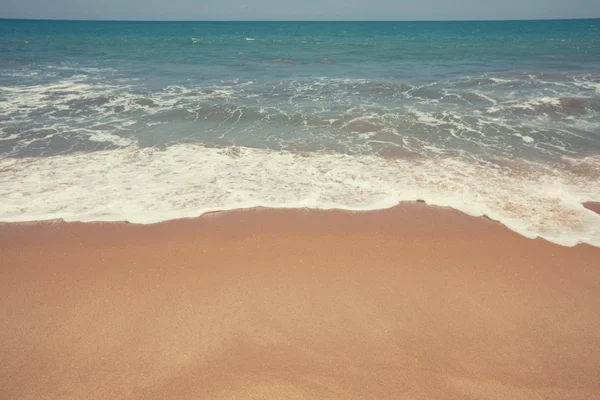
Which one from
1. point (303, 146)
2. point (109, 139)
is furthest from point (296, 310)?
point (109, 139)

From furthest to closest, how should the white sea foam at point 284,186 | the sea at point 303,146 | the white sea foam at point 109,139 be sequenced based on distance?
the white sea foam at point 109,139 < the sea at point 303,146 < the white sea foam at point 284,186

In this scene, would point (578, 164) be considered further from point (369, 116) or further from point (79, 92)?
point (79, 92)

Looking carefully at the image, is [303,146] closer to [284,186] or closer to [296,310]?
[284,186]

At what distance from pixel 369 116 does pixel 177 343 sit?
11541 mm

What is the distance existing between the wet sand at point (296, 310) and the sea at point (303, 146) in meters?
0.85

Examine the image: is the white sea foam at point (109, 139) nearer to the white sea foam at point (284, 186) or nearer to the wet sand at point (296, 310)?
the white sea foam at point (284, 186)

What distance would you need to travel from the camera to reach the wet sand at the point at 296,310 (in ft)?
12.4

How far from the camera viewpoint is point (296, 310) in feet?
15.5

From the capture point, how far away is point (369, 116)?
45.1 ft

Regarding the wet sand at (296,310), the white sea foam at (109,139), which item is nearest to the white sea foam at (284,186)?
the wet sand at (296,310)

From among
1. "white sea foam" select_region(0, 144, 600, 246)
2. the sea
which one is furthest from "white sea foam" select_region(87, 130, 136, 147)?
"white sea foam" select_region(0, 144, 600, 246)

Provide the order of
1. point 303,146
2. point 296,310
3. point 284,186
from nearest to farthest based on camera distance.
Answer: point 296,310 < point 284,186 < point 303,146

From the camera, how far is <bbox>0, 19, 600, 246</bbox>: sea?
23.9 feet

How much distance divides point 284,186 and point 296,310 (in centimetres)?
385
